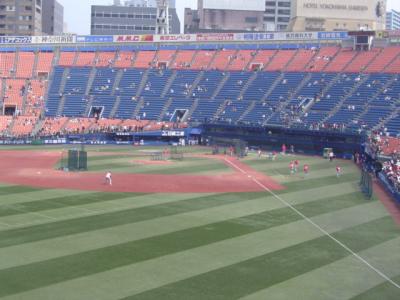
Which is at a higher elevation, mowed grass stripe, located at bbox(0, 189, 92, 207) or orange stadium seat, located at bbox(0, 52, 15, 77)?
orange stadium seat, located at bbox(0, 52, 15, 77)

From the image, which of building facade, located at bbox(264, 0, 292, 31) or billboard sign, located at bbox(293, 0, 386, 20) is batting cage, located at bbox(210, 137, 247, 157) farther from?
building facade, located at bbox(264, 0, 292, 31)

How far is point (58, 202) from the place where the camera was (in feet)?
114

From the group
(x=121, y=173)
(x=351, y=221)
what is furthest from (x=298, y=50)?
(x=351, y=221)

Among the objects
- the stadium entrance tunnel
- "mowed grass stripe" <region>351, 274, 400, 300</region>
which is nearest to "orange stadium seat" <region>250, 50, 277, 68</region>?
the stadium entrance tunnel

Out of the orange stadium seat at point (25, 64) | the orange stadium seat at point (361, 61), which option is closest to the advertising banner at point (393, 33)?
the orange stadium seat at point (361, 61)

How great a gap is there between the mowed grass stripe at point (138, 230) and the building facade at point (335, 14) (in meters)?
88.3

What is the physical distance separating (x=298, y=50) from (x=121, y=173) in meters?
51.6

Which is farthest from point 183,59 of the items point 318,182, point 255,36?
point 318,182

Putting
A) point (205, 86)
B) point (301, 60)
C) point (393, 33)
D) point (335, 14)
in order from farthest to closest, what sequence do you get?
1. point (335, 14)
2. point (205, 86)
3. point (301, 60)
4. point (393, 33)

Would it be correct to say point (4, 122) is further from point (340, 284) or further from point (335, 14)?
point (340, 284)

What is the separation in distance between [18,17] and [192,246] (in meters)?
135

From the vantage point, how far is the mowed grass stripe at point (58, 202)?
1273 inches

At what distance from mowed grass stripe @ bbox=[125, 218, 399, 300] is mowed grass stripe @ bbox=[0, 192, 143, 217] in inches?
575

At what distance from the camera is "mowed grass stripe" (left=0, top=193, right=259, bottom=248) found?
26.7 meters
